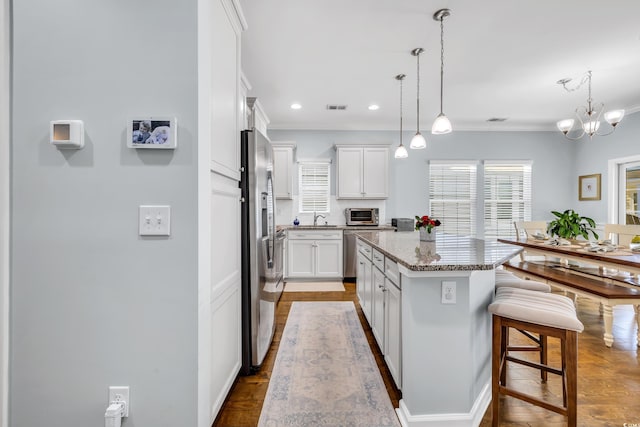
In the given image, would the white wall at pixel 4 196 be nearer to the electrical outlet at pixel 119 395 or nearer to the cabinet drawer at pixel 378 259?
the electrical outlet at pixel 119 395

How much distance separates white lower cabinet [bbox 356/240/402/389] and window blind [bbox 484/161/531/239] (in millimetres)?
4030

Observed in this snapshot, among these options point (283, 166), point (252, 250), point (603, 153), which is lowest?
point (252, 250)

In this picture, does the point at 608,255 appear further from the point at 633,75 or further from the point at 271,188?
the point at 271,188

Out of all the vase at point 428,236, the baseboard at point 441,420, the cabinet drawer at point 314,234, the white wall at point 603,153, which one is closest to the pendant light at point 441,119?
the vase at point 428,236

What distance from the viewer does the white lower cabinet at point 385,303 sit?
1.87 m

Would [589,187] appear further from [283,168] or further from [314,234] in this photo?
[283,168]

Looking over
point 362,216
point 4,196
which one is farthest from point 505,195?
point 4,196

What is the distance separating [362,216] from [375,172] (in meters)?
0.84

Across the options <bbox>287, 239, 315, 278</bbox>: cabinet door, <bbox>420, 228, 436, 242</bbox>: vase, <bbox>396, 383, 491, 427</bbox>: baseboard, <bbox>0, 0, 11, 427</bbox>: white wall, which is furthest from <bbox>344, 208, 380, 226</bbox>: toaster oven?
<bbox>0, 0, 11, 427</bbox>: white wall

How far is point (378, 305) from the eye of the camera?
2.49 m

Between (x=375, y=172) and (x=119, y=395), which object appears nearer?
(x=119, y=395)

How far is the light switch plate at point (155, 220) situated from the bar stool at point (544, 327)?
5.77ft

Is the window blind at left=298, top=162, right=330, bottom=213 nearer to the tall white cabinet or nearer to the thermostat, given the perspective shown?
the tall white cabinet

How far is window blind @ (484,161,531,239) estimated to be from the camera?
5.89m
